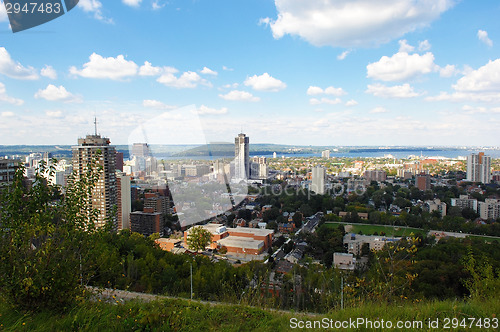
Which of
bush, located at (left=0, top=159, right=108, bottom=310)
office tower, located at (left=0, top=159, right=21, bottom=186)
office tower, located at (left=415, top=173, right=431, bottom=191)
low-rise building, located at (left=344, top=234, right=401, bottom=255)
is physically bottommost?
low-rise building, located at (left=344, top=234, right=401, bottom=255)

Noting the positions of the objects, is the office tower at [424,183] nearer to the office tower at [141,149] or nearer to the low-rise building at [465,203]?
the low-rise building at [465,203]

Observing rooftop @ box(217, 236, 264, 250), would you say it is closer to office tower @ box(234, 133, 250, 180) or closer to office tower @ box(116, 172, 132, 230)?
office tower @ box(234, 133, 250, 180)

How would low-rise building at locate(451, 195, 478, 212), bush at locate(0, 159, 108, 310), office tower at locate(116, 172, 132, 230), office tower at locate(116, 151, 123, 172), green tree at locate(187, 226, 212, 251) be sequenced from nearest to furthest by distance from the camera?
bush at locate(0, 159, 108, 310) → office tower at locate(116, 151, 123, 172) → green tree at locate(187, 226, 212, 251) → office tower at locate(116, 172, 132, 230) → low-rise building at locate(451, 195, 478, 212)

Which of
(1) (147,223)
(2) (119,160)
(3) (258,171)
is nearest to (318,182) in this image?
(3) (258,171)

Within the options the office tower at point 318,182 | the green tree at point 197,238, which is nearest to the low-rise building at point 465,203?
Result: the office tower at point 318,182

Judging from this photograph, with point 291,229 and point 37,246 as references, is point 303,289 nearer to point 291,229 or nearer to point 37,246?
point 37,246

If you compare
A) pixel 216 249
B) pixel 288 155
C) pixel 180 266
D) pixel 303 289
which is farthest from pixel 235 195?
pixel 288 155

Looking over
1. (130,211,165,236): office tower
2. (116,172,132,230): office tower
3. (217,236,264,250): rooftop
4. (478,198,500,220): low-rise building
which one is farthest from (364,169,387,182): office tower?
(116,172,132,230): office tower
